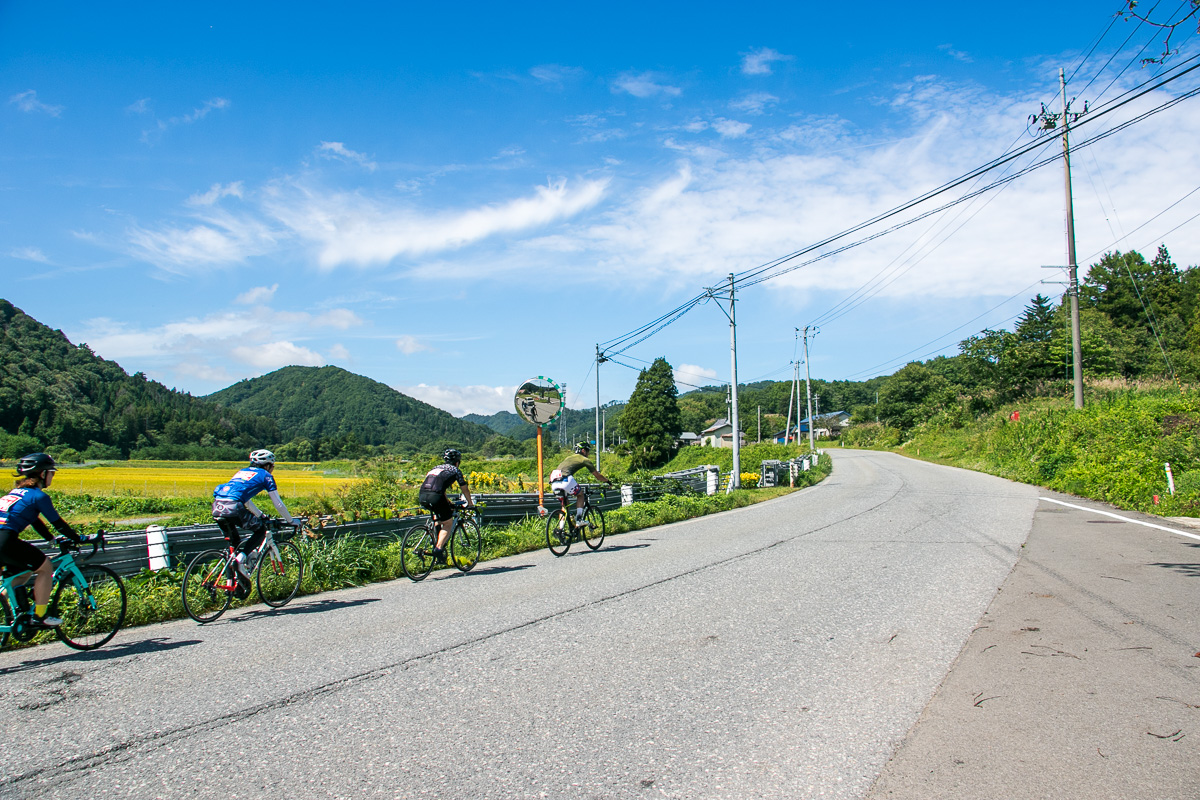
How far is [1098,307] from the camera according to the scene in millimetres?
67938

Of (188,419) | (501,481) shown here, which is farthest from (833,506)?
(188,419)

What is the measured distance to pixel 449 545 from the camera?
9.52 meters

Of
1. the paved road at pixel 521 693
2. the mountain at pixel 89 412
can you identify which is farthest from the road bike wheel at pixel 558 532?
the mountain at pixel 89 412

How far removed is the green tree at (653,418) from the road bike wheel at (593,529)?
6286 centimetres

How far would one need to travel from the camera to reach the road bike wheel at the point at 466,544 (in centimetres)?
955

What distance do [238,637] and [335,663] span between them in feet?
5.20

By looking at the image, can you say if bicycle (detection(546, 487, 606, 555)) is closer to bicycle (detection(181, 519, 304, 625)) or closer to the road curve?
the road curve

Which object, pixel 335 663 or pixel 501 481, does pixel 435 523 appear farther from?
pixel 501 481

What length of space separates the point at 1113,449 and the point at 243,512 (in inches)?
955

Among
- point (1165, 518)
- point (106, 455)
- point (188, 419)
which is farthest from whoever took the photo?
point (188, 419)

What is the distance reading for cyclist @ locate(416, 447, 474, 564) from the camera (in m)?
9.20

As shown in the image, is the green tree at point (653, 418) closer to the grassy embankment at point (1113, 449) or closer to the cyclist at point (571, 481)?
the grassy embankment at point (1113, 449)

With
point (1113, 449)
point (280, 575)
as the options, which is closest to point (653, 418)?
point (1113, 449)

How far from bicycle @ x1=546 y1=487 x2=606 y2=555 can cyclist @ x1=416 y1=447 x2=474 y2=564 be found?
7.41 ft
